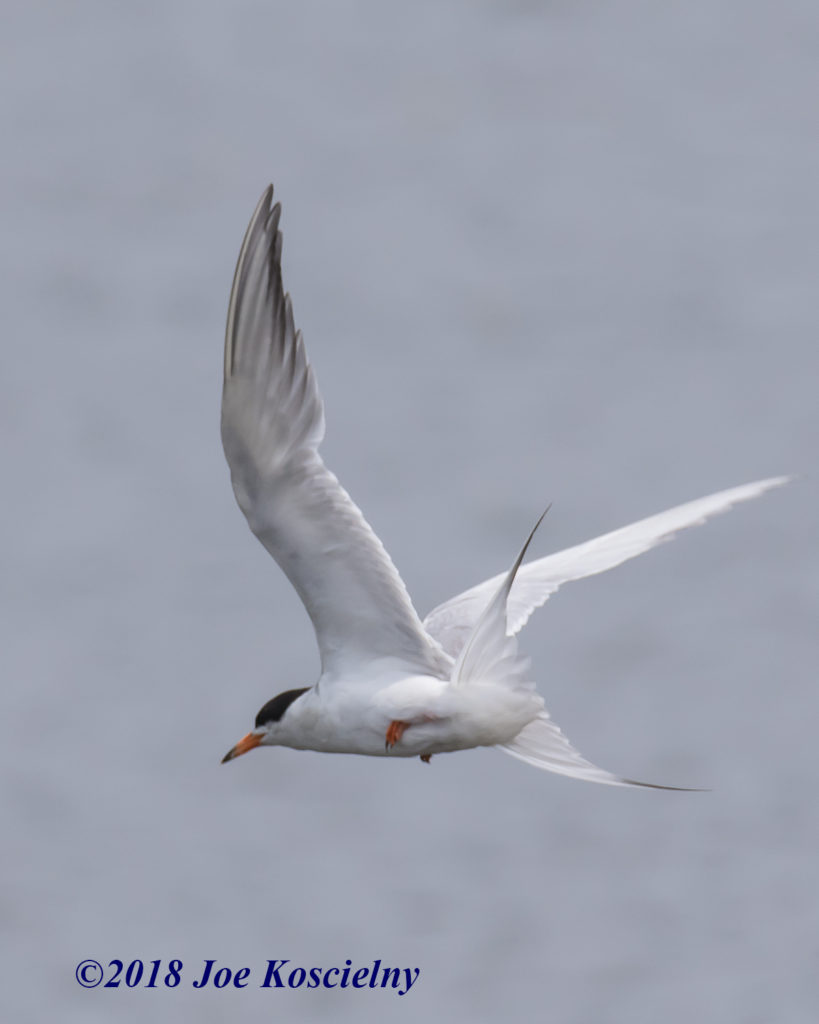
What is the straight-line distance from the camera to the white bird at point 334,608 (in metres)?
6.78

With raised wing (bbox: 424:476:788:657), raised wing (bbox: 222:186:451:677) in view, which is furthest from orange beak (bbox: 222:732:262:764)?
raised wing (bbox: 424:476:788:657)

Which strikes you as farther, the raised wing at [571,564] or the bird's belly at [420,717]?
the raised wing at [571,564]

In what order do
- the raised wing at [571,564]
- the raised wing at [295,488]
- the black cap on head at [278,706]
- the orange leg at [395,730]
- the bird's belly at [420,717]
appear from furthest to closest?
the raised wing at [571,564]
the black cap on head at [278,706]
the orange leg at [395,730]
the bird's belly at [420,717]
the raised wing at [295,488]

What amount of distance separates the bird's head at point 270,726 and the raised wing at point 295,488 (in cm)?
22

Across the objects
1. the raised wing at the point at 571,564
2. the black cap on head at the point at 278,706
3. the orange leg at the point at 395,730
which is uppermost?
the raised wing at the point at 571,564

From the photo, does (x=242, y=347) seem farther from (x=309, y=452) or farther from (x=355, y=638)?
(x=355, y=638)

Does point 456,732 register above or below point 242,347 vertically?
below

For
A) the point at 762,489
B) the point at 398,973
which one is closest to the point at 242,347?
the point at 762,489

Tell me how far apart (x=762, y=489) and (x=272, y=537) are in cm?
217

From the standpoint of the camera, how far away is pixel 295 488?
7055 mm

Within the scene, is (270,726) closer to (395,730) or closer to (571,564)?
(395,730)

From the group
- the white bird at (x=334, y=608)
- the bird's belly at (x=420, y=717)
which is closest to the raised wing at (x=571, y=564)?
the white bird at (x=334, y=608)

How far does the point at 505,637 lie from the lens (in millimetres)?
7008

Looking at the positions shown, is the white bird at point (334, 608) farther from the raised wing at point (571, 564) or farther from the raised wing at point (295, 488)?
the raised wing at point (571, 564)
